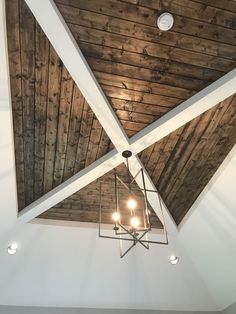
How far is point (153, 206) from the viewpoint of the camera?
3908 mm

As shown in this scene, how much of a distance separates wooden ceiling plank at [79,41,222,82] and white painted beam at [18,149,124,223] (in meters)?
1.03

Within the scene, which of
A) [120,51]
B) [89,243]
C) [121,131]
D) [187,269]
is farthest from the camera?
[187,269]

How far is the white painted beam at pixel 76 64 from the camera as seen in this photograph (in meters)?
2.14

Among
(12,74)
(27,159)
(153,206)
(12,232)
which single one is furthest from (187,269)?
(12,74)

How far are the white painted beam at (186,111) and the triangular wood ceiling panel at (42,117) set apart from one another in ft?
1.27

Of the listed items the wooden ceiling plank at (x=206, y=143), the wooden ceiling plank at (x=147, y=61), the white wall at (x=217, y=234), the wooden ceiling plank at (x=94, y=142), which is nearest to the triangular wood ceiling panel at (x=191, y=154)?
the wooden ceiling plank at (x=206, y=143)

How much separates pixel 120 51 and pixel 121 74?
209 mm

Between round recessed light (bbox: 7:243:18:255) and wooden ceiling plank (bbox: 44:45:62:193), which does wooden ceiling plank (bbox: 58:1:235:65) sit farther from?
round recessed light (bbox: 7:243:18:255)

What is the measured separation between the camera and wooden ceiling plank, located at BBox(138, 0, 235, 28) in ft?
7.25

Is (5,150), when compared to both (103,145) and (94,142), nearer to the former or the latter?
(94,142)

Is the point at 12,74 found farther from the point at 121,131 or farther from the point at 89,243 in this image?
→ the point at 89,243

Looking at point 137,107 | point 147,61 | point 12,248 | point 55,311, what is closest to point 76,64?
point 147,61

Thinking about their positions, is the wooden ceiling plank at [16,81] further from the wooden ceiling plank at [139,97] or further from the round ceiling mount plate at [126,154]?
the round ceiling mount plate at [126,154]

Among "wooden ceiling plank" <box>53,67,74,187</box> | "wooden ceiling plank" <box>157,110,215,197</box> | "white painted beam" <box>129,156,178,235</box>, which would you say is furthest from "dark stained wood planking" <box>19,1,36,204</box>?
"wooden ceiling plank" <box>157,110,215,197</box>
